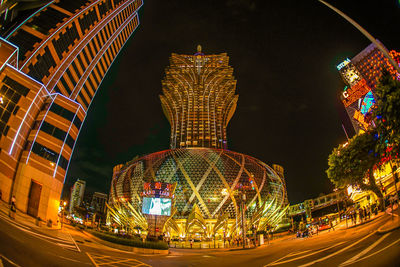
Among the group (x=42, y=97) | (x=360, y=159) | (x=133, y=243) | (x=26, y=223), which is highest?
(x=42, y=97)

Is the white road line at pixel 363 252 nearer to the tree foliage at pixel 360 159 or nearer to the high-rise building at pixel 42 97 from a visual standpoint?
the tree foliage at pixel 360 159

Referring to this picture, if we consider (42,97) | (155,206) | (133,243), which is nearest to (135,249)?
(133,243)

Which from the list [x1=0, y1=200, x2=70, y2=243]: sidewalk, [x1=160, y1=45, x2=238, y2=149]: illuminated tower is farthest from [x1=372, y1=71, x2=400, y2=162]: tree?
[x1=160, y1=45, x2=238, y2=149]: illuminated tower

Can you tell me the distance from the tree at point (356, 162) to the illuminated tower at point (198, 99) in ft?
274

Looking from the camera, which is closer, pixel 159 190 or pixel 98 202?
pixel 159 190

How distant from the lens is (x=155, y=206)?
36219 mm

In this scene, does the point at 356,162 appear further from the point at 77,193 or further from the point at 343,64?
the point at 77,193

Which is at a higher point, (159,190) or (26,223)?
(159,190)

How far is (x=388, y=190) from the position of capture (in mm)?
37938

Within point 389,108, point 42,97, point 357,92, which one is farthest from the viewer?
point 357,92

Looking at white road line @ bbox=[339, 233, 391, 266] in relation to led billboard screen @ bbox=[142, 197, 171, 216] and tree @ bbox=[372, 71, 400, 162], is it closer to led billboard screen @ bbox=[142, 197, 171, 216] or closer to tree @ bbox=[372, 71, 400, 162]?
tree @ bbox=[372, 71, 400, 162]

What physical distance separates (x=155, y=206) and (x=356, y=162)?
91.0ft

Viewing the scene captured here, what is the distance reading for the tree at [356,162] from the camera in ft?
68.3

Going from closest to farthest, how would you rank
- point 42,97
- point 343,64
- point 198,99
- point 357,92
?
point 42,97
point 357,92
point 343,64
point 198,99
